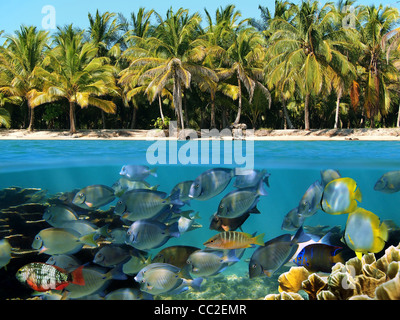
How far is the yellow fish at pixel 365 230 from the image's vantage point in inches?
117

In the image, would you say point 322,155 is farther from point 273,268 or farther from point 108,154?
point 273,268

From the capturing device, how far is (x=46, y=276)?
3111 millimetres

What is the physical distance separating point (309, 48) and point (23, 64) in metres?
21.3

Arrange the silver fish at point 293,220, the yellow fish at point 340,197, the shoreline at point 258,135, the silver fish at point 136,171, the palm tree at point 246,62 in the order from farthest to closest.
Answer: the palm tree at point 246,62 → the shoreline at point 258,135 → the silver fish at point 136,171 → the silver fish at point 293,220 → the yellow fish at point 340,197

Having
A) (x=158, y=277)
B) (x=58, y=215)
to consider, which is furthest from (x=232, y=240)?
(x=58, y=215)

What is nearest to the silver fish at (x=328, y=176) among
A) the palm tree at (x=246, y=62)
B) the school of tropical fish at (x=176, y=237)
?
the school of tropical fish at (x=176, y=237)

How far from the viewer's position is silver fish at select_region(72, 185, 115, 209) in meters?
3.91

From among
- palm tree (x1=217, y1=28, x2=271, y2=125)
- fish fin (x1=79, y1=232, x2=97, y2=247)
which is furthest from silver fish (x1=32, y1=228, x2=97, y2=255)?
palm tree (x1=217, y1=28, x2=271, y2=125)

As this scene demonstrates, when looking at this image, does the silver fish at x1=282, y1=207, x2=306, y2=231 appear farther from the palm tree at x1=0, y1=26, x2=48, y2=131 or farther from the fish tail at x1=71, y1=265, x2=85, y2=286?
the palm tree at x1=0, y1=26, x2=48, y2=131

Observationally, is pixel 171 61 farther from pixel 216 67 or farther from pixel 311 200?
pixel 311 200

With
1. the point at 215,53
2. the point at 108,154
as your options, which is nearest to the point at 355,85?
the point at 215,53

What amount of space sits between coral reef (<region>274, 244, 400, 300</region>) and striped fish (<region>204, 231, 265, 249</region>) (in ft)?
2.07

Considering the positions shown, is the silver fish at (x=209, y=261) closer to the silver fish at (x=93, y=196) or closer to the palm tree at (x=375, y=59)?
the silver fish at (x=93, y=196)
